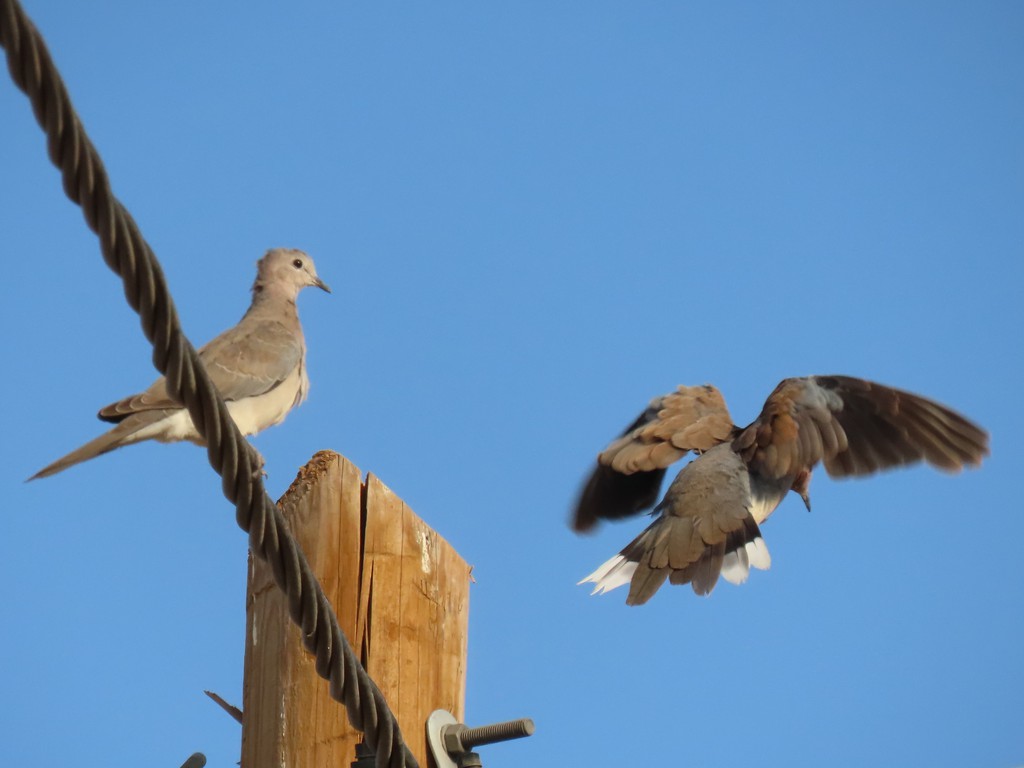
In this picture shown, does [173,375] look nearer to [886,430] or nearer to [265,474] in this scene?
[265,474]

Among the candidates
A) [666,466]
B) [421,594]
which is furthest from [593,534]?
[421,594]

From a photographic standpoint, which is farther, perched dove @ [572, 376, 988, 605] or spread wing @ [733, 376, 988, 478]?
spread wing @ [733, 376, 988, 478]

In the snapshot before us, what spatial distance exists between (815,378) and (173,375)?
5265 millimetres

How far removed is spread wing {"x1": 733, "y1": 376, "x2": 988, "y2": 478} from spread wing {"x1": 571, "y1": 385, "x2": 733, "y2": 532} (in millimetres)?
346

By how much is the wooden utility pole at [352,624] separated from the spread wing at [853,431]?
3691 mm

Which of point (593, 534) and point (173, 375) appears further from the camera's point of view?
point (593, 534)

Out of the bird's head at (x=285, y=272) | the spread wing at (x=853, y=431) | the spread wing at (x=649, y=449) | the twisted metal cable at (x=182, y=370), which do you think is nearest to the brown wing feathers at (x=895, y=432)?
the spread wing at (x=853, y=431)

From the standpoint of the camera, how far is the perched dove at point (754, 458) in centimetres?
642

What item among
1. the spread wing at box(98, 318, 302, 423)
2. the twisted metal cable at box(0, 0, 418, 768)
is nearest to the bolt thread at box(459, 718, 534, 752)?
the twisted metal cable at box(0, 0, 418, 768)

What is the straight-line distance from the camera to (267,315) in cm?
714

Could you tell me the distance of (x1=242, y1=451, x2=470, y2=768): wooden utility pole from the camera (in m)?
3.04

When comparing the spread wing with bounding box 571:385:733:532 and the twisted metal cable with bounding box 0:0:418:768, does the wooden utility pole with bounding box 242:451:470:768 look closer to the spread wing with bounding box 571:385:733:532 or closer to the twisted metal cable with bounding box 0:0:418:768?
the twisted metal cable with bounding box 0:0:418:768

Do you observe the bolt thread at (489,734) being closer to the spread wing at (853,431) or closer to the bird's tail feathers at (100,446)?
the bird's tail feathers at (100,446)

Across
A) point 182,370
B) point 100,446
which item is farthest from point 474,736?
point 100,446
